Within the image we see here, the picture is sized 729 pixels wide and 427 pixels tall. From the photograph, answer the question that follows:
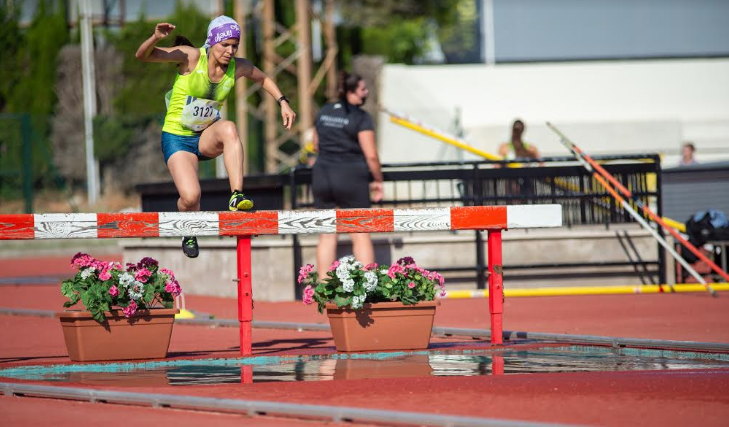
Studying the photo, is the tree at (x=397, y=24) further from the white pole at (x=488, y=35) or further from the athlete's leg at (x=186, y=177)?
the athlete's leg at (x=186, y=177)

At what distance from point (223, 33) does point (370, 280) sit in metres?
2.01

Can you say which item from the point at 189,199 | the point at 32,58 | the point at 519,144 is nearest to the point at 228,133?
the point at 189,199

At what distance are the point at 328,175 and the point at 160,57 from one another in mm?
4213

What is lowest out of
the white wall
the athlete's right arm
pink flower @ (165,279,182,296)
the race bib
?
pink flower @ (165,279,182,296)

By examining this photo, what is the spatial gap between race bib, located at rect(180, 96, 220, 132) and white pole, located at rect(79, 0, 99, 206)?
860 inches

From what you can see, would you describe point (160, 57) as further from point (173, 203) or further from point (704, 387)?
point (173, 203)

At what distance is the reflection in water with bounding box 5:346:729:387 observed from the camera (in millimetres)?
7277

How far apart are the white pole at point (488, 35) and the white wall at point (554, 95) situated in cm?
111

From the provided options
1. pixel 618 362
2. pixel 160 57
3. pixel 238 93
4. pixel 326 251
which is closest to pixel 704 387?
pixel 618 362

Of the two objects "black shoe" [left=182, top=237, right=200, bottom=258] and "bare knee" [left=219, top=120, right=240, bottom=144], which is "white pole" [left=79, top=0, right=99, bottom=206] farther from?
"bare knee" [left=219, top=120, right=240, bottom=144]

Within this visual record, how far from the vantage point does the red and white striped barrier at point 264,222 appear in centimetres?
775

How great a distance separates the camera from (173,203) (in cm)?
1509

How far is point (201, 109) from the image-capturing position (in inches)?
344

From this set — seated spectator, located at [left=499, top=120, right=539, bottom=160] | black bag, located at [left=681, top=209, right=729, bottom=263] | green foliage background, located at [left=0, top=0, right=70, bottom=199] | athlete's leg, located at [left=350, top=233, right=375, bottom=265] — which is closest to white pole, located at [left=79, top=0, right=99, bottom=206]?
green foliage background, located at [left=0, top=0, right=70, bottom=199]
